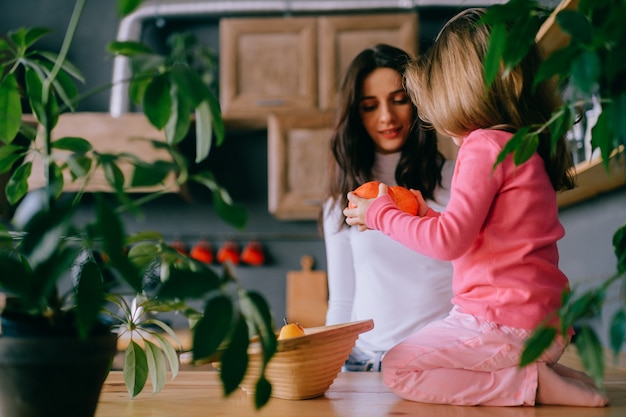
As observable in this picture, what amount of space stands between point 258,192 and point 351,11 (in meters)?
1.13

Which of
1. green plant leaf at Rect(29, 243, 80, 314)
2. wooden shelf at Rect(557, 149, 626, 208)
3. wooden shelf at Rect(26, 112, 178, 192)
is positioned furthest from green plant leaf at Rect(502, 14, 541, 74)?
wooden shelf at Rect(26, 112, 178, 192)

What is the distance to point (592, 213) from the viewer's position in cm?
246

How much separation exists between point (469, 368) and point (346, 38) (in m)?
2.53

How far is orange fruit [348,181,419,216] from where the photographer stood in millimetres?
1164

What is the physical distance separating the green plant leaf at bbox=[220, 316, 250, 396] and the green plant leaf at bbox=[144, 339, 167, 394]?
16.2 inches

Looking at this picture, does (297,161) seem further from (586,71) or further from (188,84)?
(586,71)

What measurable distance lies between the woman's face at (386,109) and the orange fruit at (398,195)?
769 millimetres

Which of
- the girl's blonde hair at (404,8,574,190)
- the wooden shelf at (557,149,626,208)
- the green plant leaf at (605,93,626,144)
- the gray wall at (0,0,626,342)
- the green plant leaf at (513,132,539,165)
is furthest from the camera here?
the gray wall at (0,0,626,342)

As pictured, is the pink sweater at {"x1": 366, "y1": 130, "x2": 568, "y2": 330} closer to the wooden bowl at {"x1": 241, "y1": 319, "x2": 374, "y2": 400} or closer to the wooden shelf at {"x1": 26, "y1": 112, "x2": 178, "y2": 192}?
the wooden bowl at {"x1": 241, "y1": 319, "x2": 374, "y2": 400}

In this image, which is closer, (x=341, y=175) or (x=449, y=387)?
(x=449, y=387)

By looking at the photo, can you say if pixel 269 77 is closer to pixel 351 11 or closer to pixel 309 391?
pixel 351 11

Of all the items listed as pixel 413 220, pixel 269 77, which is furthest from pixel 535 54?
pixel 269 77

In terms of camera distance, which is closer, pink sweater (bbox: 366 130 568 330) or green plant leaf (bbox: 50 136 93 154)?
green plant leaf (bbox: 50 136 93 154)

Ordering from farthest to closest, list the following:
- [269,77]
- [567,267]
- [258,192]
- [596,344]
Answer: [258,192], [269,77], [567,267], [596,344]
